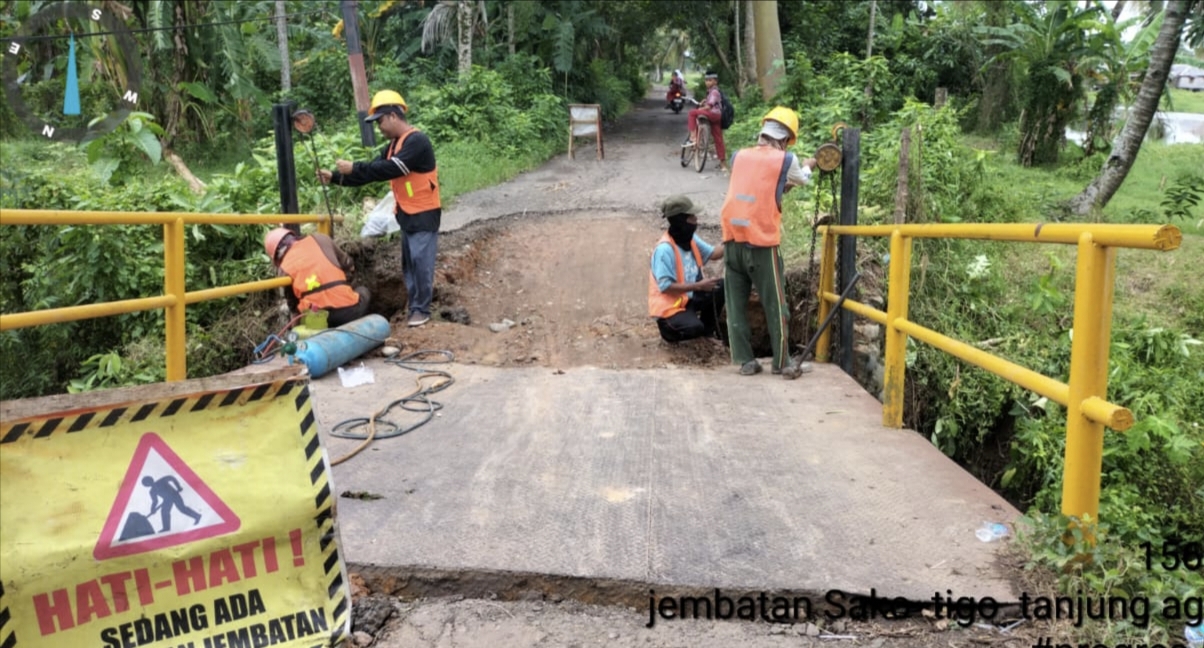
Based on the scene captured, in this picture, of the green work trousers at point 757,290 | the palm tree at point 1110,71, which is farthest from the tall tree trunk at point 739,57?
the green work trousers at point 757,290

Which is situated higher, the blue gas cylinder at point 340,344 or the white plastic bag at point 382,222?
the white plastic bag at point 382,222

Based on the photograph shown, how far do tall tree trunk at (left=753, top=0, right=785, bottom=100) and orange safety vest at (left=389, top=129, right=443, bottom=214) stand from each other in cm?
1409

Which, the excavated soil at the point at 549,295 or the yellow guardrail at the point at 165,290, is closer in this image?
the yellow guardrail at the point at 165,290

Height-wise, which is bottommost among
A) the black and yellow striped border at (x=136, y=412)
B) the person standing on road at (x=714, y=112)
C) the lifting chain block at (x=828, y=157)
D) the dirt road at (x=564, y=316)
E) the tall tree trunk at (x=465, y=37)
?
the dirt road at (x=564, y=316)

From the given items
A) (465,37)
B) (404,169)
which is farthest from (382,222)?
(465,37)

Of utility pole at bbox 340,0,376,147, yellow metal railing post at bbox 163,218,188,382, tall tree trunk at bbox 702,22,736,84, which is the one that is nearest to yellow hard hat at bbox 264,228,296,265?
yellow metal railing post at bbox 163,218,188,382

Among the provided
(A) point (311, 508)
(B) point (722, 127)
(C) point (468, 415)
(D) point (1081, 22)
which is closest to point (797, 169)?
(C) point (468, 415)

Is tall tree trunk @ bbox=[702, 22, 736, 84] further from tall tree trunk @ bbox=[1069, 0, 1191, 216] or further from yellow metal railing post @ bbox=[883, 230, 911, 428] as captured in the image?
yellow metal railing post @ bbox=[883, 230, 911, 428]

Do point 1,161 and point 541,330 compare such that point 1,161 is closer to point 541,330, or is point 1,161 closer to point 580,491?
point 541,330

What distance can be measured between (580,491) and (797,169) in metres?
3.04

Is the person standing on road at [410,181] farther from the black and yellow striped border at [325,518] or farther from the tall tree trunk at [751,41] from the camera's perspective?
the tall tree trunk at [751,41]

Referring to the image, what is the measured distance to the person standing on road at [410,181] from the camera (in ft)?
24.2

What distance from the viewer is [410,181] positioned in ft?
24.8

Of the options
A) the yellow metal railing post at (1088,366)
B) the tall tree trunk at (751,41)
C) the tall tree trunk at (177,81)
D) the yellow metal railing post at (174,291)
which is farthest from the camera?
the tall tree trunk at (751,41)
